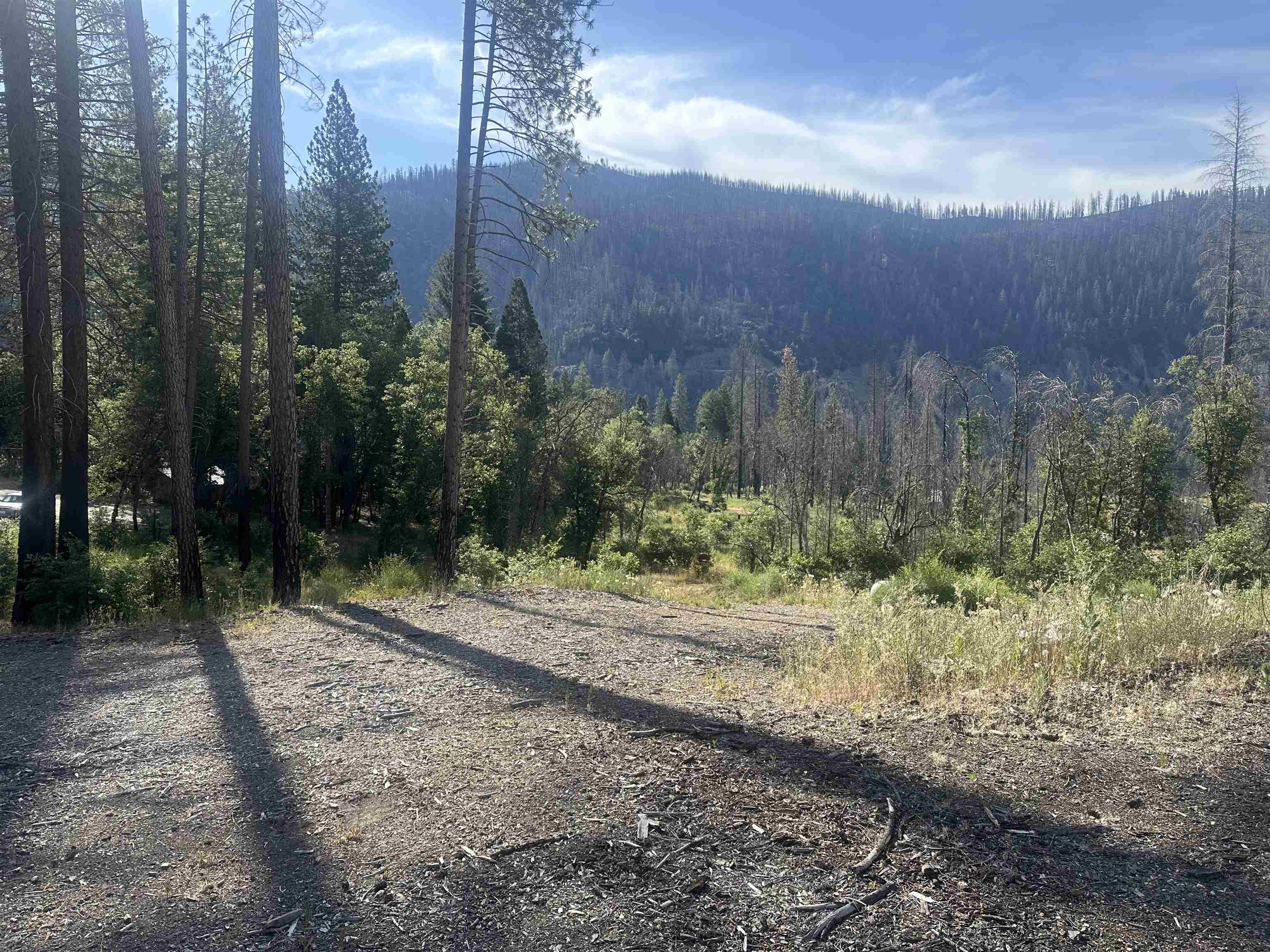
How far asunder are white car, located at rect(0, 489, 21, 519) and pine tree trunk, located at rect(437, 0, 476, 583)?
12.2 metres

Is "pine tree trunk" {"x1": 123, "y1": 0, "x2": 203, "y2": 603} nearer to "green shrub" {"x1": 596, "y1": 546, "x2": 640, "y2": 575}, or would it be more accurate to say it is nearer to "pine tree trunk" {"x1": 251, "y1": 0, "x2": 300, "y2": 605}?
"pine tree trunk" {"x1": 251, "y1": 0, "x2": 300, "y2": 605}

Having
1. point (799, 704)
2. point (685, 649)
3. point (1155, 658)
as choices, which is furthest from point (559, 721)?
point (1155, 658)

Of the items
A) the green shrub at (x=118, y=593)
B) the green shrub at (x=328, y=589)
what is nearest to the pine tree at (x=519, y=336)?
the green shrub at (x=328, y=589)

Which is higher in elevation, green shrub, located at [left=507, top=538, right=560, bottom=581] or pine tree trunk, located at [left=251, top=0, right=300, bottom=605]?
pine tree trunk, located at [left=251, top=0, right=300, bottom=605]

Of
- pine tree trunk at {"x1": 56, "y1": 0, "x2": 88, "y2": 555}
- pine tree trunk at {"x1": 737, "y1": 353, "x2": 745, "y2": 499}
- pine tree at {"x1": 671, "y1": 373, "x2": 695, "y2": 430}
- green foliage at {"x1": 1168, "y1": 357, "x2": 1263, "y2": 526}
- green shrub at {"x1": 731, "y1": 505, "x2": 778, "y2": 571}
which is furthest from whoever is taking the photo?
pine tree at {"x1": 671, "y1": 373, "x2": 695, "y2": 430}

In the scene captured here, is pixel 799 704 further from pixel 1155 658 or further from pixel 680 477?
pixel 680 477

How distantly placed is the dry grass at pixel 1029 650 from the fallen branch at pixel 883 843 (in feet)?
4.76

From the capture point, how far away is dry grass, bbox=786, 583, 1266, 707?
15.5 feet

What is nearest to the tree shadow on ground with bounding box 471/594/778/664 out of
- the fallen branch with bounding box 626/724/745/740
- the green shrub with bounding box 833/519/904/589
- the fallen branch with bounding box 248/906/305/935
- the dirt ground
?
the dirt ground

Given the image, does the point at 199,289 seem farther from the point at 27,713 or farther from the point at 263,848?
the point at 263,848

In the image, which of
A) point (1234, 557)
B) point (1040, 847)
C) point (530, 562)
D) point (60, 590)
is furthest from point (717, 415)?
point (1040, 847)

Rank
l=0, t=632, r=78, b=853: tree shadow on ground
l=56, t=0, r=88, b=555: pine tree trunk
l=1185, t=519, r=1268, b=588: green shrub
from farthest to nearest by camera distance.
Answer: l=1185, t=519, r=1268, b=588: green shrub
l=56, t=0, r=88, b=555: pine tree trunk
l=0, t=632, r=78, b=853: tree shadow on ground

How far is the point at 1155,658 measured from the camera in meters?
5.08

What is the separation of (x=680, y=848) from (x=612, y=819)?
342 millimetres
